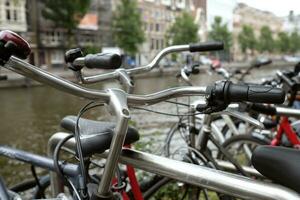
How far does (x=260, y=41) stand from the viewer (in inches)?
2034

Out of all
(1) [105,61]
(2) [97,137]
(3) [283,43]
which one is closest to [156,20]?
(3) [283,43]

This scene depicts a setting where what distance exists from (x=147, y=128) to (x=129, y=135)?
506cm

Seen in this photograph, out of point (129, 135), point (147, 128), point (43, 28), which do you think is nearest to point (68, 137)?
point (129, 135)

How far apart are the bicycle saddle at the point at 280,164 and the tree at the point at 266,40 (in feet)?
173

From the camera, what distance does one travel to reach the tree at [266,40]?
51469 millimetres

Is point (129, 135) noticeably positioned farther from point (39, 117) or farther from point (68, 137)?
point (39, 117)

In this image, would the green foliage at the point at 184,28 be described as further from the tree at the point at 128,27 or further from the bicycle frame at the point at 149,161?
the bicycle frame at the point at 149,161

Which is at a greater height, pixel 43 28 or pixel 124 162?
pixel 43 28

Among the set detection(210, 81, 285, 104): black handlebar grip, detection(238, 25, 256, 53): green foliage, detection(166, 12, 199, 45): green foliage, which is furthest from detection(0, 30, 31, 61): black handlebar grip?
detection(238, 25, 256, 53): green foliage

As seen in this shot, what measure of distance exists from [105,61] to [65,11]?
1059 inches

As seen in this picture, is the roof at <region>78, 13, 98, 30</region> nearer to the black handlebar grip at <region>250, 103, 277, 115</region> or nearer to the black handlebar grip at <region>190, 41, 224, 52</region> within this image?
the black handlebar grip at <region>250, 103, 277, 115</region>

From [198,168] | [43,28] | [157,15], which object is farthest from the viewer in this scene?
[157,15]

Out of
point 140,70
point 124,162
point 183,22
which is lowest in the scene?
point 124,162

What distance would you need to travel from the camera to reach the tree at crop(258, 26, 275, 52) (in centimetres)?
5147
